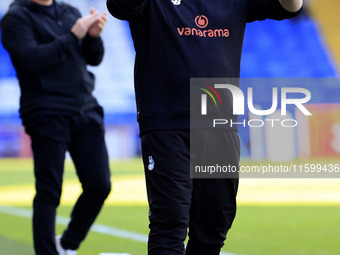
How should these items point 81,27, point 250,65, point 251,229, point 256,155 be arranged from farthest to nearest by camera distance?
point 250,65 → point 256,155 → point 251,229 → point 81,27

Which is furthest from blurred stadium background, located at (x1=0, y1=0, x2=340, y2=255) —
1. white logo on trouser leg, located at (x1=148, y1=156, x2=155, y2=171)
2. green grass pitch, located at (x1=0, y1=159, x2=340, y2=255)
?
white logo on trouser leg, located at (x1=148, y1=156, x2=155, y2=171)

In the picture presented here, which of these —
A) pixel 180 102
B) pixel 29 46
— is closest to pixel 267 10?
pixel 180 102

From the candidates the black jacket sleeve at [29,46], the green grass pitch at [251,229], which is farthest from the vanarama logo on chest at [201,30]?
the green grass pitch at [251,229]

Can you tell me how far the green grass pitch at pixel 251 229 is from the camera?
3896 millimetres

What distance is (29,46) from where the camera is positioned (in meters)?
3.10

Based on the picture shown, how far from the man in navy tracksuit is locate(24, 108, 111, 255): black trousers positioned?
1.07 metres

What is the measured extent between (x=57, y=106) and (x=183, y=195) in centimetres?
136

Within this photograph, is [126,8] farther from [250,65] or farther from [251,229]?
[250,65]

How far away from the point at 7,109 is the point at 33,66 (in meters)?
19.1

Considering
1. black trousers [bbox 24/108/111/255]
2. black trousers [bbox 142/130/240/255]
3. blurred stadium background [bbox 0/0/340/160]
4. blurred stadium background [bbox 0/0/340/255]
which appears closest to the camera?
black trousers [bbox 142/130/240/255]

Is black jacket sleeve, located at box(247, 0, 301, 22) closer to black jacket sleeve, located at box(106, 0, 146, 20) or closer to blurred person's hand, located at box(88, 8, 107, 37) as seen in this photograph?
black jacket sleeve, located at box(106, 0, 146, 20)

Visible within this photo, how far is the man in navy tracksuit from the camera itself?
2.02 meters

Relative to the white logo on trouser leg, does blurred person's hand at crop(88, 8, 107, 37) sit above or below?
above

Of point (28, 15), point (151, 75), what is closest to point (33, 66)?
point (28, 15)
